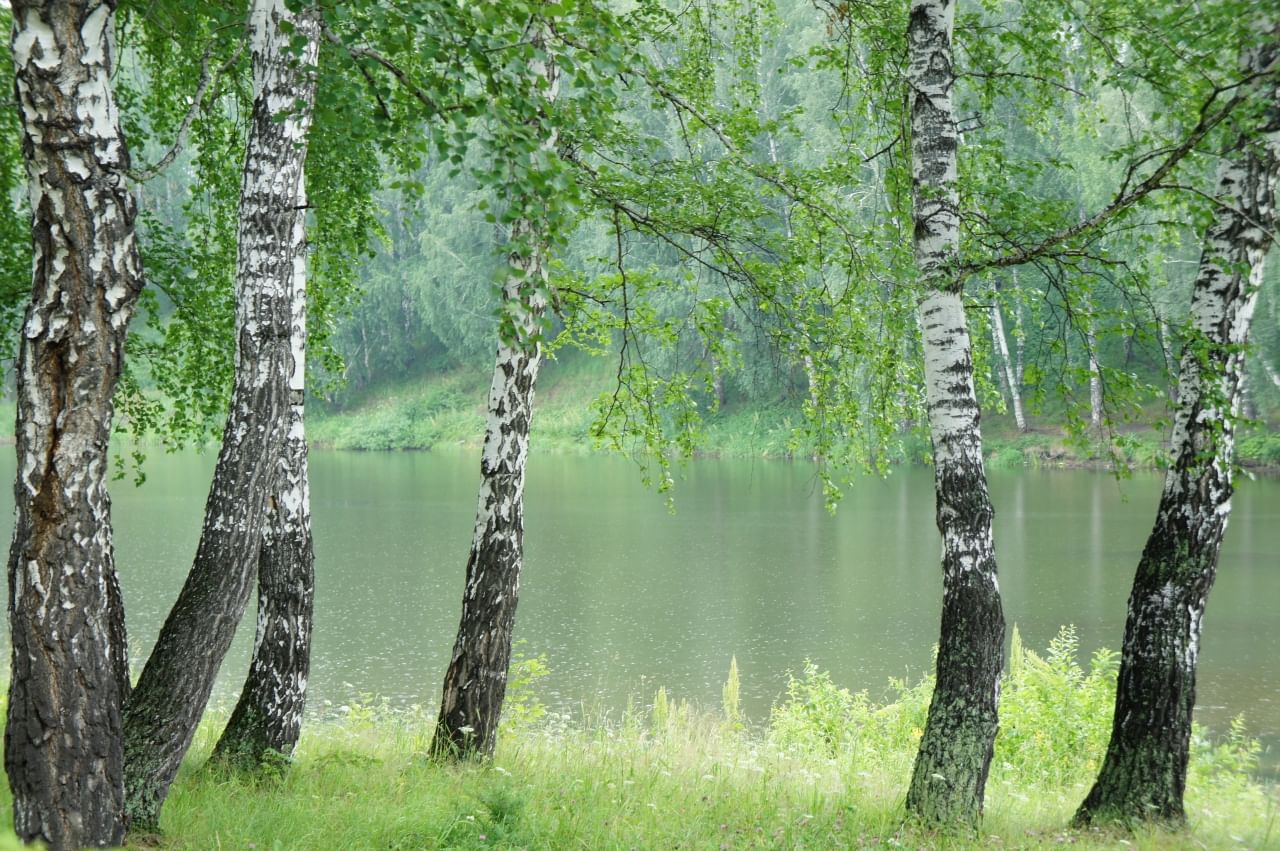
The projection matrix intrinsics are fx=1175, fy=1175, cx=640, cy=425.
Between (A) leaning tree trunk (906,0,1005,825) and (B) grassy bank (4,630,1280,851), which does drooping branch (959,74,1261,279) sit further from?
(B) grassy bank (4,630,1280,851)

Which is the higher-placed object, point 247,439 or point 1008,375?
point 1008,375

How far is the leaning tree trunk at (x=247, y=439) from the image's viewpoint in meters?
3.88

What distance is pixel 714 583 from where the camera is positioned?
638 inches

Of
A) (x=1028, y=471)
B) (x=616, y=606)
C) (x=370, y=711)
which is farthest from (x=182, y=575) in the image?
(x=1028, y=471)

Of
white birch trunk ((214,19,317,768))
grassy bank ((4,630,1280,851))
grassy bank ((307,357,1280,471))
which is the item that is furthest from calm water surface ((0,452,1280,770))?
grassy bank ((307,357,1280,471))

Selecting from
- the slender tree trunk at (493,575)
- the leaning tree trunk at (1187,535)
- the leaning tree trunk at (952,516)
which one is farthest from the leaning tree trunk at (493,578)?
the leaning tree trunk at (1187,535)

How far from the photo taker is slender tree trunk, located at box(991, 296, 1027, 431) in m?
31.3

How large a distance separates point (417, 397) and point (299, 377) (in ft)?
151

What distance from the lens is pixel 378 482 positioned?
1232 inches

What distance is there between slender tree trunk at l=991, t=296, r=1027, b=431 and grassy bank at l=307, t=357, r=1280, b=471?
0.43m

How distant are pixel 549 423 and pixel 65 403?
40.5 metres

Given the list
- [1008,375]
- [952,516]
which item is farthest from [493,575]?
[1008,375]

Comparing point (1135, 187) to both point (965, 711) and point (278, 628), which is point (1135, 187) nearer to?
point (965, 711)

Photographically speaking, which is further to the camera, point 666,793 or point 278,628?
point 666,793
